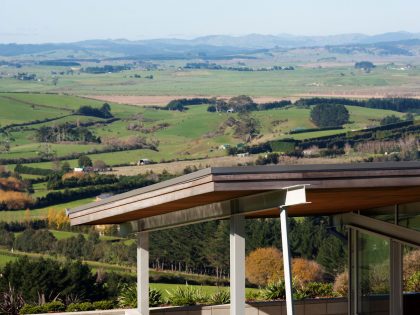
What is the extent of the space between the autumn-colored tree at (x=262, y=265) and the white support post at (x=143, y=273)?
137ft

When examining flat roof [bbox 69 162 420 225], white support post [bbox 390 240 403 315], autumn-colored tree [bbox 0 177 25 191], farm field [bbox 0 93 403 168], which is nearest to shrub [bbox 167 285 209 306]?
white support post [bbox 390 240 403 315]

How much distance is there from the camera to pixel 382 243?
15539mm

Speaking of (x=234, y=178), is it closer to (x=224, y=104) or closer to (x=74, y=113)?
(x=74, y=113)

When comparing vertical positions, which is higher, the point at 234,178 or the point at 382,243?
the point at 234,178

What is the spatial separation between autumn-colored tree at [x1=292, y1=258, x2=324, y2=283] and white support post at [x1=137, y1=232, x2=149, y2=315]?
36780 millimetres

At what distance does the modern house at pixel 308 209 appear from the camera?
1080 cm

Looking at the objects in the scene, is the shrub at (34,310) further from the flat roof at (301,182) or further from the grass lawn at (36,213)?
the grass lawn at (36,213)

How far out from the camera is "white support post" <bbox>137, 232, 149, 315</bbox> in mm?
17406

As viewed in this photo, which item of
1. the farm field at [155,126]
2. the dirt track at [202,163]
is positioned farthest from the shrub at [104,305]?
the farm field at [155,126]

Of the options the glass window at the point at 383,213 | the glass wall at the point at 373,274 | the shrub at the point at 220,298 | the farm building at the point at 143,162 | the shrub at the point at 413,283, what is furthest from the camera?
the farm building at the point at 143,162

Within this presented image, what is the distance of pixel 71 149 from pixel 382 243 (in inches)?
5212

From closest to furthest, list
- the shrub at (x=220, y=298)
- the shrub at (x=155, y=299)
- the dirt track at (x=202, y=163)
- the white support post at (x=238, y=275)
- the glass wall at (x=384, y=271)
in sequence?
the white support post at (x=238, y=275), the glass wall at (x=384, y=271), the shrub at (x=220, y=298), the shrub at (x=155, y=299), the dirt track at (x=202, y=163)

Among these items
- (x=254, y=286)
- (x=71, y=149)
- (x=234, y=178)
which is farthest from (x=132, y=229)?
(x=71, y=149)

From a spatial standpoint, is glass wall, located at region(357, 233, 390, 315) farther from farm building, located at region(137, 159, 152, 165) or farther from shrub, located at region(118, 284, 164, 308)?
farm building, located at region(137, 159, 152, 165)
